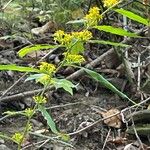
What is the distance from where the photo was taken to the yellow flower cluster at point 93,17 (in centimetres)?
117

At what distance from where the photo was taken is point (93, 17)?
1180 millimetres

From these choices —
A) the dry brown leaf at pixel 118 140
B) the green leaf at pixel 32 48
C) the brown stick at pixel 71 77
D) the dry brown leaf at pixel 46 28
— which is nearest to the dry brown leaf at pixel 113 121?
the dry brown leaf at pixel 118 140

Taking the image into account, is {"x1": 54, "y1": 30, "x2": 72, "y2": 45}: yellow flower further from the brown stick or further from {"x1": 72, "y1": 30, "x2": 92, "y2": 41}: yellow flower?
the brown stick

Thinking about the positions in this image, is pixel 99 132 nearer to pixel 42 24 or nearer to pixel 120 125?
pixel 120 125

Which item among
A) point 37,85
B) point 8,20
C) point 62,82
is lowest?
point 37,85

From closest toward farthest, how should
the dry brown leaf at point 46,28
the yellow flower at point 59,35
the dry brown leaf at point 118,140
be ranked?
the yellow flower at point 59,35, the dry brown leaf at point 118,140, the dry brown leaf at point 46,28

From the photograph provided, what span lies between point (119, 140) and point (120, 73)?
616mm

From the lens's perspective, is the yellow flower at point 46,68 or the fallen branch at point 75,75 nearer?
the yellow flower at point 46,68

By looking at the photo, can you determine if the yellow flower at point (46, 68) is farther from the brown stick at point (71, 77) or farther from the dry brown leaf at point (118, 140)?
the dry brown leaf at point (118, 140)

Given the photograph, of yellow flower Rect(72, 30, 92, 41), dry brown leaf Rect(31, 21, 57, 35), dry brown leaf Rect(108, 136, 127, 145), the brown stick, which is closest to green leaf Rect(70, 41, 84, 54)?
yellow flower Rect(72, 30, 92, 41)

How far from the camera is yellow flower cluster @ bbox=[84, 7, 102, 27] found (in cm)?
117

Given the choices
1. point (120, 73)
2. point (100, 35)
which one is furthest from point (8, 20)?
point (120, 73)

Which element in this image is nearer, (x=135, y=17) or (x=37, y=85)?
(x=135, y=17)

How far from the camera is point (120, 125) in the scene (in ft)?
8.21
